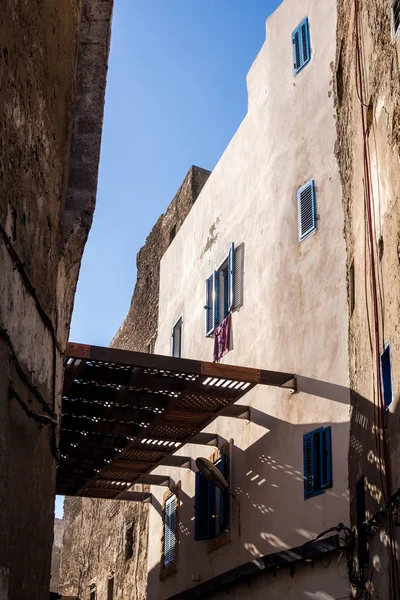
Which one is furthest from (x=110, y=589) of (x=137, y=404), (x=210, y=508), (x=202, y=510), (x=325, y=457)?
(x=325, y=457)

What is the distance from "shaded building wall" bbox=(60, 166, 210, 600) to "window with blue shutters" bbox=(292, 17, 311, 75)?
5632 millimetres

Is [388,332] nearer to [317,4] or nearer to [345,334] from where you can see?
[345,334]

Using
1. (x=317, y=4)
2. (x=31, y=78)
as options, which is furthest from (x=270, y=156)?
(x=31, y=78)

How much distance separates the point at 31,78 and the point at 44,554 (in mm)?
3228

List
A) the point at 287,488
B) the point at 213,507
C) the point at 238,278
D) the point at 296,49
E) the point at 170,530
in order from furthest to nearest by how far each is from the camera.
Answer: the point at 170,530 → the point at 238,278 → the point at 213,507 → the point at 296,49 → the point at 287,488

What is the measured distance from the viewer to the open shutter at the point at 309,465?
1016 cm

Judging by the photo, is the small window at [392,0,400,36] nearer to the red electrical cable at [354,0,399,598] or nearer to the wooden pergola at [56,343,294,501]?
the red electrical cable at [354,0,399,598]

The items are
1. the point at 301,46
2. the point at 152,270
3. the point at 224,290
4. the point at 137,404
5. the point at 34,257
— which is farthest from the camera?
the point at 152,270

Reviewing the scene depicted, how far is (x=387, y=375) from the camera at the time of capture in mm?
7867

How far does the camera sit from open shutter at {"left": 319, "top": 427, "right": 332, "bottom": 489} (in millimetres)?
9781

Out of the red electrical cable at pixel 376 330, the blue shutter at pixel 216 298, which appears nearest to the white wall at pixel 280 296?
the blue shutter at pixel 216 298

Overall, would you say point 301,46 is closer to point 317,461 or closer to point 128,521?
point 317,461

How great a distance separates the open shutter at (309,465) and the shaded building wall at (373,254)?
919mm

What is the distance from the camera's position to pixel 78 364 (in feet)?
34.1
